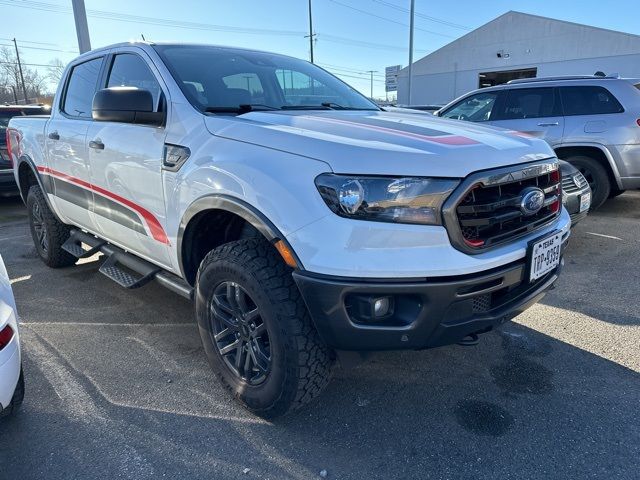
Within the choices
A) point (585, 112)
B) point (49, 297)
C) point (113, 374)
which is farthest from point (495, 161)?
point (585, 112)

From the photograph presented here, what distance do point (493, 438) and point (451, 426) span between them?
195 millimetres

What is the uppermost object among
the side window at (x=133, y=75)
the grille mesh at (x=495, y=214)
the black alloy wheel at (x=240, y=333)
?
the side window at (x=133, y=75)

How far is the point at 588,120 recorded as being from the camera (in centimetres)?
596

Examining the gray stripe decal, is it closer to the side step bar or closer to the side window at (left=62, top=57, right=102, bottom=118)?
the side step bar

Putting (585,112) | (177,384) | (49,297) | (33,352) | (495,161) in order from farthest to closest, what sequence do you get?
(585,112) < (49,297) < (33,352) < (177,384) < (495,161)

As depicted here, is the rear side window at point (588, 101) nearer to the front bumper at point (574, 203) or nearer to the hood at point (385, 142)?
the front bumper at point (574, 203)

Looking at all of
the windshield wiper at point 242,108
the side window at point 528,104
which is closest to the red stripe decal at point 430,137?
the windshield wiper at point 242,108

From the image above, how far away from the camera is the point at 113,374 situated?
9.11ft

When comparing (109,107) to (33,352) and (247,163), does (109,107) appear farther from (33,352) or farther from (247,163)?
(33,352)

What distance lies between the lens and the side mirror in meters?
2.50

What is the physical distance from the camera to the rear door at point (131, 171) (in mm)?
2678

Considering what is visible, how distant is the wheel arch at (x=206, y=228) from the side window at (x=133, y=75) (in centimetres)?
70

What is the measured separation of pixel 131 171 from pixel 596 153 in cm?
570

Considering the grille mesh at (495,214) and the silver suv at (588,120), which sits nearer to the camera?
the grille mesh at (495,214)
